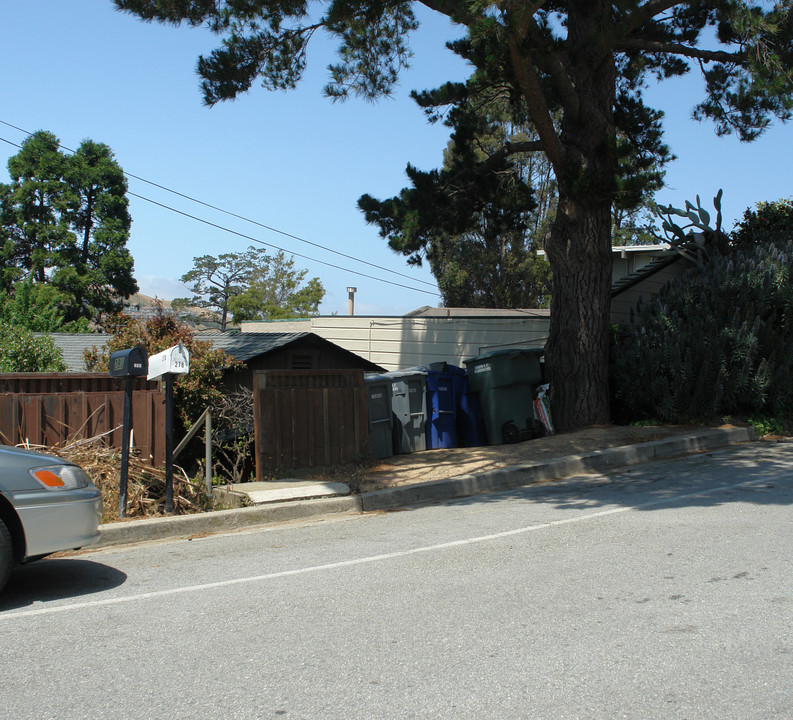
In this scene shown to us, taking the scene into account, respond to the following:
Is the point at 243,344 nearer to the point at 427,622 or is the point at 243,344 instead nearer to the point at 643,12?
the point at 643,12

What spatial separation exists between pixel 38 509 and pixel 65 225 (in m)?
37.2

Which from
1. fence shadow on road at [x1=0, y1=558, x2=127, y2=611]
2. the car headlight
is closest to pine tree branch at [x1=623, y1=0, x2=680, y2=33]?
the car headlight

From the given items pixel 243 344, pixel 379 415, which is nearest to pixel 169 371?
pixel 379 415

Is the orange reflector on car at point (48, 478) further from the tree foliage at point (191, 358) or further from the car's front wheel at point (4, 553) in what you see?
the tree foliage at point (191, 358)

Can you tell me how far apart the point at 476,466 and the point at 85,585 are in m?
5.91

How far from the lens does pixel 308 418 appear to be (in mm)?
10336

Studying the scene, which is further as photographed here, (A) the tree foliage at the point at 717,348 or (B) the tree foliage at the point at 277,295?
(B) the tree foliage at the point at 277,295

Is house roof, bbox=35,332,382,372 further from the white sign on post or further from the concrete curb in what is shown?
the concrete curb

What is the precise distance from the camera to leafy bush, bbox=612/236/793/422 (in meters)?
12.6

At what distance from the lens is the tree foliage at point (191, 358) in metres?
10.9

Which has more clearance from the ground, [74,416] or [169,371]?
[169,371]

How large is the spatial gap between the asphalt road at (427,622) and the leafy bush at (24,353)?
8.39 m

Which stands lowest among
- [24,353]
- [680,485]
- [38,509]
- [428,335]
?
[680,485]

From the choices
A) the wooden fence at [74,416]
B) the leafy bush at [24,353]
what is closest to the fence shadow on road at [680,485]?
the wooden fence at [74,416]
